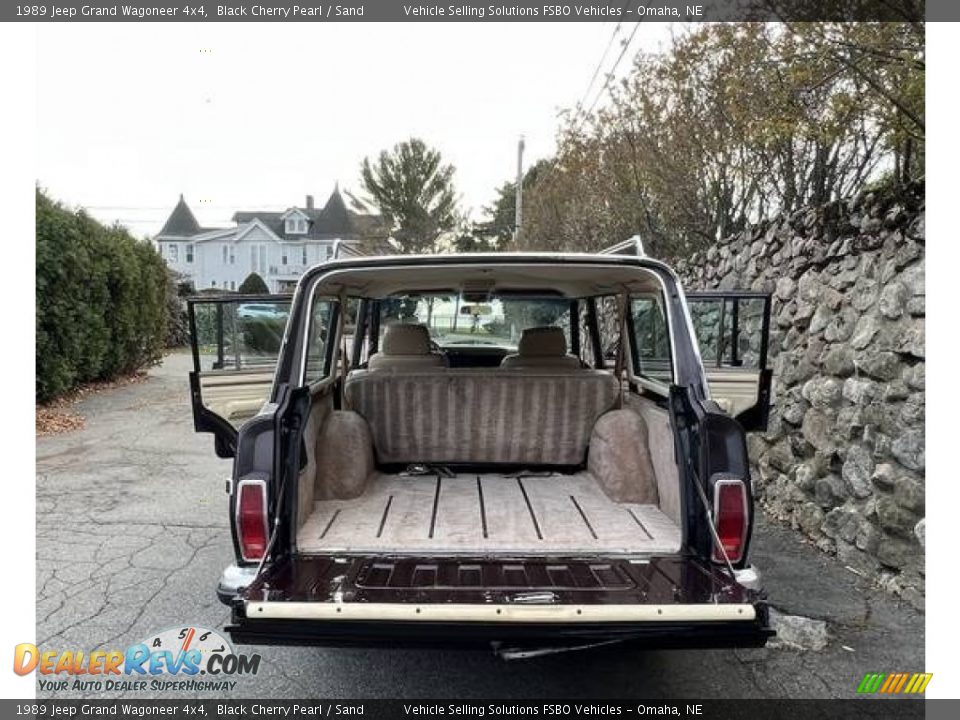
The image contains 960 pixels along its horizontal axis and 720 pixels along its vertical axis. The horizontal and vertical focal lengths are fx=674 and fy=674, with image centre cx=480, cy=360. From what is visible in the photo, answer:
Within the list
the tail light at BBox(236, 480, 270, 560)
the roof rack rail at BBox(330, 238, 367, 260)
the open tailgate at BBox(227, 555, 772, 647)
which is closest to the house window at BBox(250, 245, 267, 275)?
the roof rack rail at BBox(330, 238, 367, 260)

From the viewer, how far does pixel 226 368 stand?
437cm

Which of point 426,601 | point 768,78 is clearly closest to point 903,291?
point 768,78

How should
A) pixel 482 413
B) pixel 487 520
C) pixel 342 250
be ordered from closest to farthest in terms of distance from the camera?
pixel 487 520
pixel 342 250
pixel 482 413

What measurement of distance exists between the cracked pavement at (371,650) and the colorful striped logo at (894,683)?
0.04 metres

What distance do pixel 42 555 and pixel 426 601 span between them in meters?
3.57

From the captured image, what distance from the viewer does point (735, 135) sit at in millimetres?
7012

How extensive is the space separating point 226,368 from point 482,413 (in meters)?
1.68

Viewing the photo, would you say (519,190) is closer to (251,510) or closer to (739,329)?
(739,329)

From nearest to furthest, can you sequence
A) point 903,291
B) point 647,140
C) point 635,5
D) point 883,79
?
1. point 903,291
2. point 883,79
3. point 635,5
4. point 647,140

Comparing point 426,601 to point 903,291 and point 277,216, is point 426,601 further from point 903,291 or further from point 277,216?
point 277,216

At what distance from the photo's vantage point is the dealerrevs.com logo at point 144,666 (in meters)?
3.14

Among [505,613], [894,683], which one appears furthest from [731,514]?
[894,683]

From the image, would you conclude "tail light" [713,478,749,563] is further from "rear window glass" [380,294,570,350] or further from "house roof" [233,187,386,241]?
"house roof" [233,187,386,241]

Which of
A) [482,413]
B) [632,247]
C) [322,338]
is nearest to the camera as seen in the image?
[632,247]
